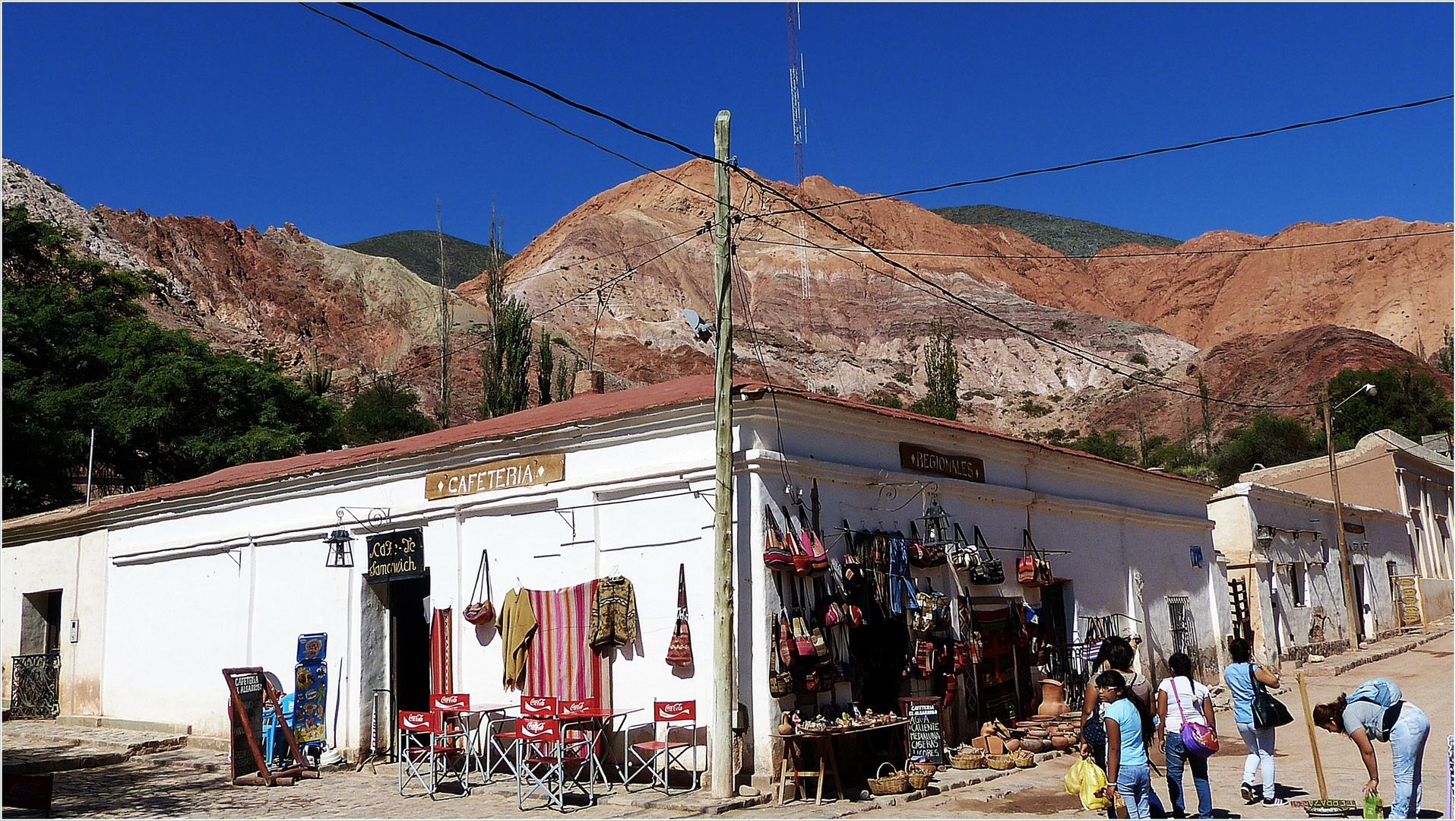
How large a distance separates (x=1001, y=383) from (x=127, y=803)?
80.6m

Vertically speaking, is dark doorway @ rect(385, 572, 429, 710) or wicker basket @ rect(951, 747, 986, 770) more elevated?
dark doorway @ rect(385, 572, 429, 710)

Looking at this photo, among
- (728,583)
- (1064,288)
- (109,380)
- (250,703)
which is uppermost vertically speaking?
(1064,288)

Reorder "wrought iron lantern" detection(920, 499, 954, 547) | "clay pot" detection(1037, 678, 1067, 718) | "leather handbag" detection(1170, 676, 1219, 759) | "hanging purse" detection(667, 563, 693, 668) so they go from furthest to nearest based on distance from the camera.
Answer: "clay pot" detection(1037, 678, 1067, 718) → "wrought iron lantern" detection(920, 499, 954, 547) → "hanging purse" detection(667, 563, 693, 668) → "leather handbag" detection(1170, 676, 1219, 759)

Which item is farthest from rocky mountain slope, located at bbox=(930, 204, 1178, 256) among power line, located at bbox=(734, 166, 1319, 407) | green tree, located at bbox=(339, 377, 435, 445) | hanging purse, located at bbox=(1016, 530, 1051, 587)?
hanging purse, located at bbox=(1016, 530, 1051, 587)

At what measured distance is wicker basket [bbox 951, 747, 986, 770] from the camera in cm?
1204

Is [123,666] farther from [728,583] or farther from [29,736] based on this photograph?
[728,583]

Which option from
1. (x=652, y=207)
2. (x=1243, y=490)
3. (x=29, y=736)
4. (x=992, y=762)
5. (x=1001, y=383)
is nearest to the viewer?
(x=992, y=762)

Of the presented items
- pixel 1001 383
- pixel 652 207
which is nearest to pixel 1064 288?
pixel 1001 383

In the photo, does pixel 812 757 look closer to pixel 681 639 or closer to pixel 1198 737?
pixel 681 639

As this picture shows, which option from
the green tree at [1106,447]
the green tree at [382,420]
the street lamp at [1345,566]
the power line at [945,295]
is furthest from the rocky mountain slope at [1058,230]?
the street lamp at [1345,566]

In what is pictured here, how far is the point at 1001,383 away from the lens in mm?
86562

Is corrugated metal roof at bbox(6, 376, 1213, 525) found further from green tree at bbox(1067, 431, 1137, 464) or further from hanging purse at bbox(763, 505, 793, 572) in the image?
green tree at bbox(1067, 431, 1137, 464)

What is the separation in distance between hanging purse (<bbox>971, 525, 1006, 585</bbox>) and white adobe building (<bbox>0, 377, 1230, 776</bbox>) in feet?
0.61

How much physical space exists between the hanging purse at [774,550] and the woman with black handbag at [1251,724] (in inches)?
160
